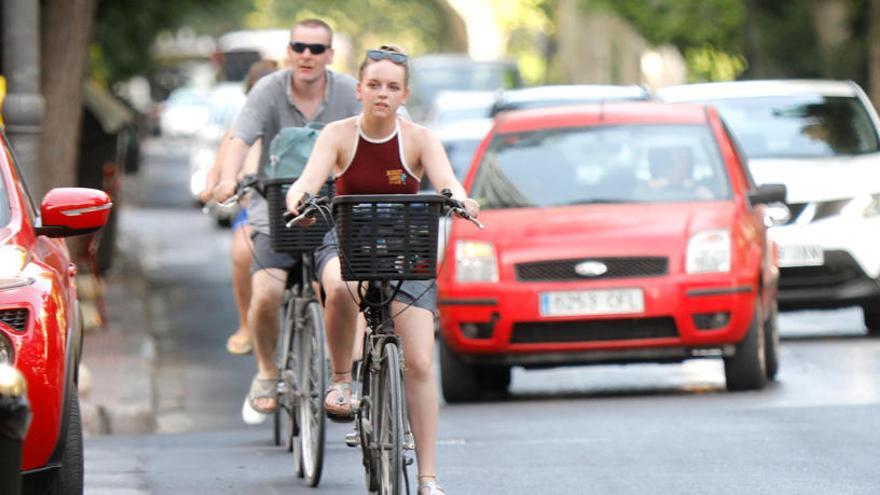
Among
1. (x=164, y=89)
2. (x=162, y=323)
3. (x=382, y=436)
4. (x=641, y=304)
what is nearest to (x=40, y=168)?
(x=162, y=323)

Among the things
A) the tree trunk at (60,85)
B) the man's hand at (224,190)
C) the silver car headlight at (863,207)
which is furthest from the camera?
the tree trunk at (60,85)

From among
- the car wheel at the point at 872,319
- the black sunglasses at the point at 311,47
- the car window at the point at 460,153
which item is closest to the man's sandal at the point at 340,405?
the black sunglasses at the point at 311,47

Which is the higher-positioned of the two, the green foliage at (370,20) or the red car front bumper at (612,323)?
the red car front bumper at (612,323)

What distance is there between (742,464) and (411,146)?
2.41 metres

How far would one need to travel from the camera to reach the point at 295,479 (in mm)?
9578

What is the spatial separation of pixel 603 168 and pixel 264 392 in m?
3.68

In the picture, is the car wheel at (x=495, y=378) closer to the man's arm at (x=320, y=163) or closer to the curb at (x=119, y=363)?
the curb at (x=119, y=363)

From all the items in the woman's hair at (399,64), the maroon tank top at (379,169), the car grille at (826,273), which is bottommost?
the car grille at (826,273)

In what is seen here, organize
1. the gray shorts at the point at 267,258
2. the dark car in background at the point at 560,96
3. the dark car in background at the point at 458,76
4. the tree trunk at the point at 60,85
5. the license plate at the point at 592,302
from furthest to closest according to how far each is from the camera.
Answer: the dark car in background at the point at 458,76 → the dark car in background at the point at 560,96 → the tree trunk at the point at 60,85 → the license plate at the point at 592,302 → the gray shorts at the point at 267,258

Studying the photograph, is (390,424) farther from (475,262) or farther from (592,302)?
(475,262)

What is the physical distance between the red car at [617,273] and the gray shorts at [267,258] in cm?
238

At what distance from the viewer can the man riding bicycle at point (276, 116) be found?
403 inches

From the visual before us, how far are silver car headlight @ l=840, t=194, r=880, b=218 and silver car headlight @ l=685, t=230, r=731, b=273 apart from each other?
346cm

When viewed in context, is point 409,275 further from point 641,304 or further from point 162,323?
point 162,323
